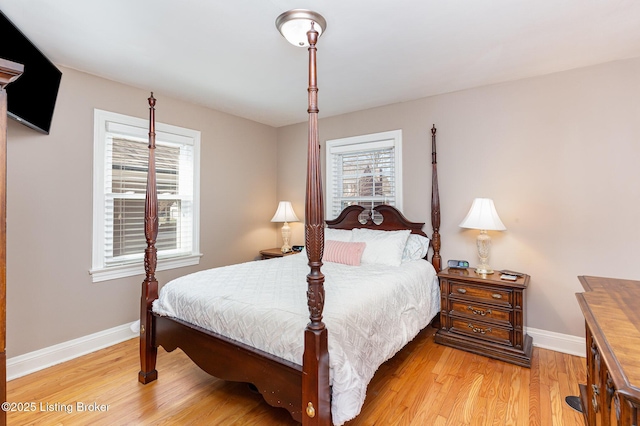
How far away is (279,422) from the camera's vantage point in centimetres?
185

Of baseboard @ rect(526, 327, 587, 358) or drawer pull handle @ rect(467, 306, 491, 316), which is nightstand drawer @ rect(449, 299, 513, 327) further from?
baseboard @ rect(526, 327, 587, 358)

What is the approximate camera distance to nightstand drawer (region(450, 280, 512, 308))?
2.58 metres

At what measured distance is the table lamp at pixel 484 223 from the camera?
277 centimetres

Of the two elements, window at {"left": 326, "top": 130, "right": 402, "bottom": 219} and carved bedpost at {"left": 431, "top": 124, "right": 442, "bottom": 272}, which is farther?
window at {"left": 326, "top": 130, "right": 402, "bottom": 219}

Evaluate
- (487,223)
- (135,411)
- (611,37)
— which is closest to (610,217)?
(487,223)

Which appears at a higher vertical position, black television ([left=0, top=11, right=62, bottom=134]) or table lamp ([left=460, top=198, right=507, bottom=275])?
black television ([left=0, top=11, right=62, bottom=134])

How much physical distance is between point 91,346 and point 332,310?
8.24ft

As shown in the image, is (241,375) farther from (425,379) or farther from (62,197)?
(62,197)

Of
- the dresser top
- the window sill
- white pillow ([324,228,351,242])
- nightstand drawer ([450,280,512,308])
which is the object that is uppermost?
white pillow ([324,228,351,242])

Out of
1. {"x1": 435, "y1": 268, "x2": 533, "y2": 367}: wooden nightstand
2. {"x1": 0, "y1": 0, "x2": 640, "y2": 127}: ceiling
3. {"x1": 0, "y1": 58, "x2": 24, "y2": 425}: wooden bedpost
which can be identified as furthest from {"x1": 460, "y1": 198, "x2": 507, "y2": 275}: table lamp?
{"x1": 0, "y1": 58, "x2": 24, "y2": 425}: wooden bedpost

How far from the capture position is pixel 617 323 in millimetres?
1168

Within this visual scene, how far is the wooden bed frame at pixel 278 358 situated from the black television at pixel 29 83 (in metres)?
0.84

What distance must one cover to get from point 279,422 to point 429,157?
2.85 metres

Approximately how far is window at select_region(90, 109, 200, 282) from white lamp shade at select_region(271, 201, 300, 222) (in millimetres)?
1068
